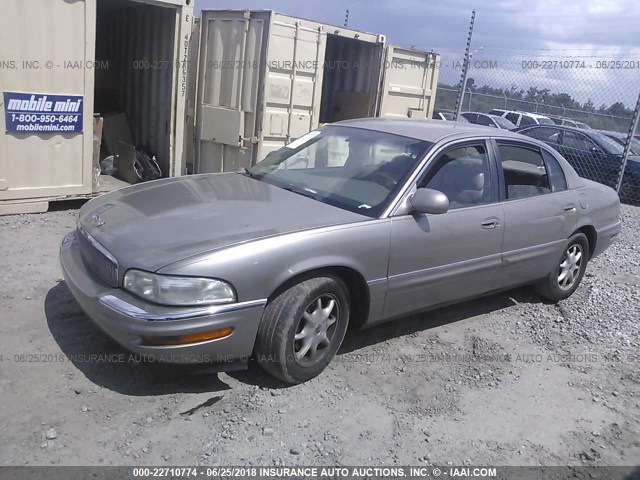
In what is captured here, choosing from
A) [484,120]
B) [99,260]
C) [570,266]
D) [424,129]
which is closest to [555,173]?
[570,266]

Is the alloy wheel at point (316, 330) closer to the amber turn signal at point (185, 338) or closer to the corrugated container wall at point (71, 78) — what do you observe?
the amber turn signal at point (185, 338)

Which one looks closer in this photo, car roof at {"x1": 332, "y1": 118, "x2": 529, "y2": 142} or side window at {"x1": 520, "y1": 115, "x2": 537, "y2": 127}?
car roof at {"x1": 332, "y1": 118, "x2": 529, "y2": 142}

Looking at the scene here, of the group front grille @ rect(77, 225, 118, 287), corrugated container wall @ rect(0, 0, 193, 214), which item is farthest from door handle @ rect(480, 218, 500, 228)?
corrugated container wall @ rect(0, 0, 193, 214)

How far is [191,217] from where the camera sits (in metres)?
3.65

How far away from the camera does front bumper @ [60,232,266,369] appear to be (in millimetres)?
3080

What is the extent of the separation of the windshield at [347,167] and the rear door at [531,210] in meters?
0.95

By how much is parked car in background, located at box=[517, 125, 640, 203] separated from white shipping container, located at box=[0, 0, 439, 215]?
3.92m

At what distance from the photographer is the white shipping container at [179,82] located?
6316 mm

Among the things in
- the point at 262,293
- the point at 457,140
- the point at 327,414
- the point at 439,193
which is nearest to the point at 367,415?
the point at 327,414

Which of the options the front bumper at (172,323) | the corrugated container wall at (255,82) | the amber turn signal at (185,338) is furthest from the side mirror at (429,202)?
the corrugated container wall at (255,82)

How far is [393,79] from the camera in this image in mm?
9758

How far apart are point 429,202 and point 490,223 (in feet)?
2.73

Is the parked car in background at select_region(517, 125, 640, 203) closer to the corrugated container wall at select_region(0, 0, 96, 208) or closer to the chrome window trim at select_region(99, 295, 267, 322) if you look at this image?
the corrugated container wall at select_region(0, 0, 96, 208)

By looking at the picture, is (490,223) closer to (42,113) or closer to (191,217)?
(191,217)
